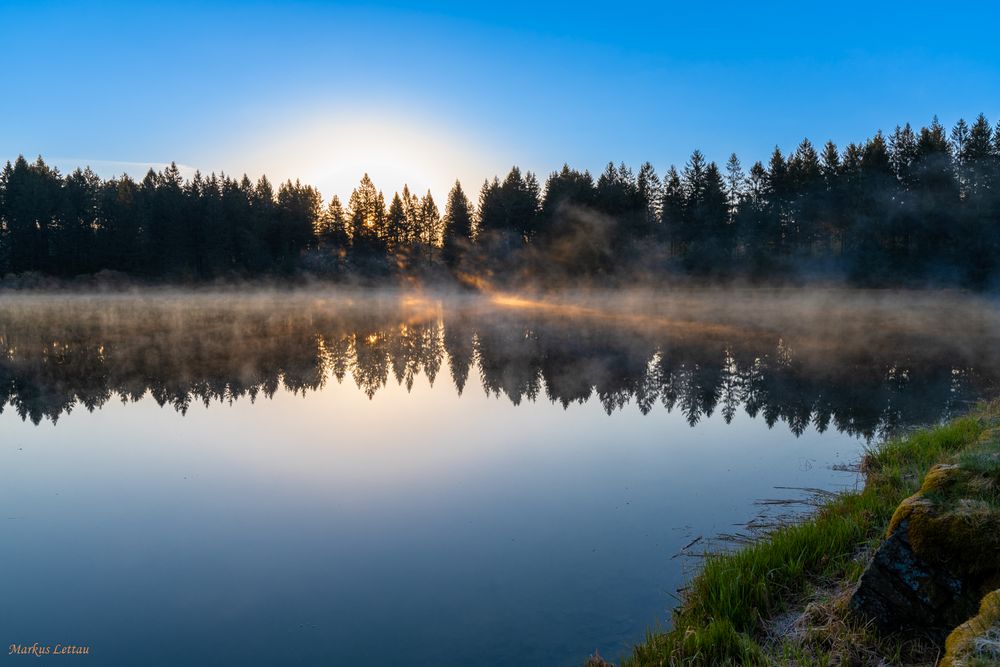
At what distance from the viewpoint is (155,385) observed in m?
19.5

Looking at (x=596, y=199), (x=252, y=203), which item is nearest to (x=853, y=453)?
(x=596, y=199)

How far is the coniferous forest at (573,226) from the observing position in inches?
2445

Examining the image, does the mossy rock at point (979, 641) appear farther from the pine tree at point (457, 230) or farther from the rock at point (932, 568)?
the pine tree at point (457, 230)

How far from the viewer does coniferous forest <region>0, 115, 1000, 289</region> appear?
62.1 metres

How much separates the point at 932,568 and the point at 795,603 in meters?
1.37

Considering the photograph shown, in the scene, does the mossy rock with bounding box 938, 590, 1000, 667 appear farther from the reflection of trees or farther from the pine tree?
the pine tree

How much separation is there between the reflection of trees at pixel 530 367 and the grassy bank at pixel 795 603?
23.9 feet

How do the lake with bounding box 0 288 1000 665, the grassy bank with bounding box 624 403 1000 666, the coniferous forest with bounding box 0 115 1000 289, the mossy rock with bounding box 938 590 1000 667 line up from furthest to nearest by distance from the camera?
the coniferous forest with bounding box 0 115 1000 289
the lake with bounding box 0 288 1000 665
the grassy bank with bounding box 624 403 1000 666
the mossy rock with bounding box 938 590 1000 667

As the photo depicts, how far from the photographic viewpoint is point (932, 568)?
178 inches

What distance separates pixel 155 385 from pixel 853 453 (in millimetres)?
18811

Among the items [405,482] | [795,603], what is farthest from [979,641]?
[405,482]

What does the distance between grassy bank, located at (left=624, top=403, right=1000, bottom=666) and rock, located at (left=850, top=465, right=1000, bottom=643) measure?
168 mm

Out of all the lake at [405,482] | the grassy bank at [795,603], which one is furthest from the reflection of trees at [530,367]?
the grassy bank at [795,603]

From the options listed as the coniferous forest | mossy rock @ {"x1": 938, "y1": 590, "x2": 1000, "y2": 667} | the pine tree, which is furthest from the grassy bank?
the pine tree
